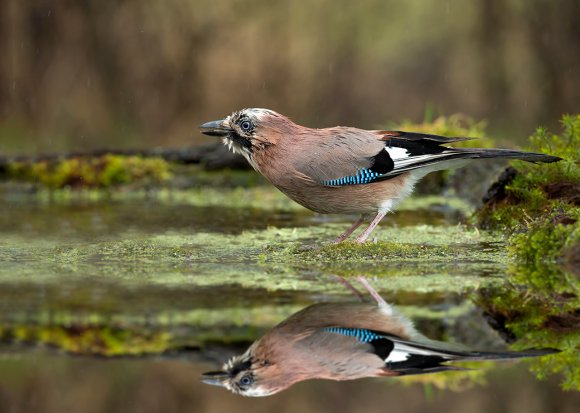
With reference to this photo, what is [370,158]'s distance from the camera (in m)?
7.35

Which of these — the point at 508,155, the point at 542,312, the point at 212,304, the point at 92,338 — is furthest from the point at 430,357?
the point at 508,155

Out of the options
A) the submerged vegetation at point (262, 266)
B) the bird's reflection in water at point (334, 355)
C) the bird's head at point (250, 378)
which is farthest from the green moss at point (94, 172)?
the bird's head at point (250, 378)

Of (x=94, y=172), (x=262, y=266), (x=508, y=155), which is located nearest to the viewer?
(x=262, y=266)

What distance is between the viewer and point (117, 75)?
53.6 feet

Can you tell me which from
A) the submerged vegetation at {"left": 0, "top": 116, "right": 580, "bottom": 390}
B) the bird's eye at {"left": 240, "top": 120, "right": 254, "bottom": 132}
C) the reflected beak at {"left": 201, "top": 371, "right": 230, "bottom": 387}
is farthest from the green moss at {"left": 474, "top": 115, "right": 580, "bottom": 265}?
the reflected beak at {"left": 201, "top": 371, "right": 230, "bottom": 387}

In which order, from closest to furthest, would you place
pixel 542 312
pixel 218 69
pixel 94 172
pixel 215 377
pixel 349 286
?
pixel 215 377, pixel 542 312, pixel 349 286, pixel 94 172, pixel 218 69

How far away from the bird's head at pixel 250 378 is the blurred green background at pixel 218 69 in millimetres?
12129

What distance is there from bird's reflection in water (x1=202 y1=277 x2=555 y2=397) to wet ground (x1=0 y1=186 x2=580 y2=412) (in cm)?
7

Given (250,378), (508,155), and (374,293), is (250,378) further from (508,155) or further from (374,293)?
(508,155)

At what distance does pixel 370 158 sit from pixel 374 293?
89.8 inches

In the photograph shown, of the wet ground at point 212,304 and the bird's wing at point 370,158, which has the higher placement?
the bird's wing at point 370,158

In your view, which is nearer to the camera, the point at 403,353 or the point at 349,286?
the point at 403,353

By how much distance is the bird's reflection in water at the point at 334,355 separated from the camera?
3873 millimetres

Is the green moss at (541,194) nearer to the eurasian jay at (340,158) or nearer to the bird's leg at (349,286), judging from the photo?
the eurasian jay at (340,158)
